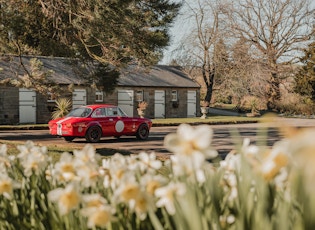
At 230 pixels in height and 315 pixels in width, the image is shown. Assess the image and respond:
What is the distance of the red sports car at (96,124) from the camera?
16.5m

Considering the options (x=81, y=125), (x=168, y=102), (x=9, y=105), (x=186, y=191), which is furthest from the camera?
(x=168, y=102)

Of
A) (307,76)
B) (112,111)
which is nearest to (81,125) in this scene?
(112,111)

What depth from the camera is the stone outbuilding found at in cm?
2928

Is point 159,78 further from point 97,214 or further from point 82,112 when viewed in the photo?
point 97,214

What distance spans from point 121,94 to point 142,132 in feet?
55.2

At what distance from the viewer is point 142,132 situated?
60.8 ft

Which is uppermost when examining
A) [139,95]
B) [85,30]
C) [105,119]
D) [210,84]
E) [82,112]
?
[210,84]

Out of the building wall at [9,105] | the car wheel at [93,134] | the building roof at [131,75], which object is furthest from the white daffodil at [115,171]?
the building wall at [9,105]

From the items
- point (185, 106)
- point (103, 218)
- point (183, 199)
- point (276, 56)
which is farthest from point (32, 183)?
point (276, 56)

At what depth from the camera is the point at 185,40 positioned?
41844 mm

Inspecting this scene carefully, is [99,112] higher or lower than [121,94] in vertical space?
lower

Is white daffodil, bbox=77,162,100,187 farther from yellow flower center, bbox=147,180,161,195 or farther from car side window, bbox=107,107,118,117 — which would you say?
car side window, bbox=107,107,118,117

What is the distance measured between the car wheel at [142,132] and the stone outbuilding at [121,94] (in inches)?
313

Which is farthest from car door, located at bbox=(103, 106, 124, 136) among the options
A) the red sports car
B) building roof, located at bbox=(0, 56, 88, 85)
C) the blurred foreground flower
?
the blurred foreground flower
